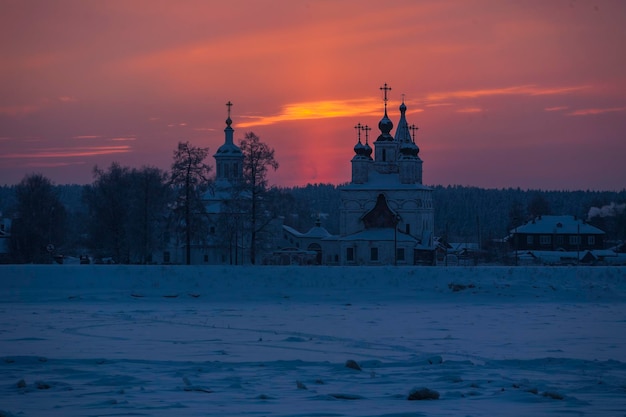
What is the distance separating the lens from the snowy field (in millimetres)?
14344

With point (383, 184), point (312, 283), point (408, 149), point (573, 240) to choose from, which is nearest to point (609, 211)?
point (573, 240)

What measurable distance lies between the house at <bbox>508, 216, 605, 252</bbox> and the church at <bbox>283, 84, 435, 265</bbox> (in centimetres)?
2954

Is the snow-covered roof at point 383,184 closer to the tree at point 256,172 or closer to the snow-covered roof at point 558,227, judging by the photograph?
the tree at point 256,172

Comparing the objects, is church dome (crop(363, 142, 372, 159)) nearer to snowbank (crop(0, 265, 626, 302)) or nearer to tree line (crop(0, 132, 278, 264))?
tree line (crop(0, 132, 278, 264))

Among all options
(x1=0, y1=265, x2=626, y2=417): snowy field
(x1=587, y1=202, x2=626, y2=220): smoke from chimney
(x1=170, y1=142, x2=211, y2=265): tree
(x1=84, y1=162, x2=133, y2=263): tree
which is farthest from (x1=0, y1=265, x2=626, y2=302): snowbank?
(x1=587, y1=202, x2=626, y2=220): smoke from chimney

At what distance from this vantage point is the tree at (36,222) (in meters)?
68.6

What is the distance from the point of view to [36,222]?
72.2 m

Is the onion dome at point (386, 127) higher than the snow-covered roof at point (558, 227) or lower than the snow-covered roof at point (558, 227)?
higher

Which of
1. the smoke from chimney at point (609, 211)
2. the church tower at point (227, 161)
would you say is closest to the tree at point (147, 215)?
the church tower at point (227, 161)

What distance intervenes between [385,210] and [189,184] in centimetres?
2292

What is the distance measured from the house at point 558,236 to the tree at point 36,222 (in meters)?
49.3

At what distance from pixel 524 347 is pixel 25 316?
1409 centimetres

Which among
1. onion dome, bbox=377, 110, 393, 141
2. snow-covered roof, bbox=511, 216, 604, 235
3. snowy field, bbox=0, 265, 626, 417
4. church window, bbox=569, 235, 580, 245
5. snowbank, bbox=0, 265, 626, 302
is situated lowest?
snowy field, bbox=0, 265, 626, 417

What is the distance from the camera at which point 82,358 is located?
18.1 metres
